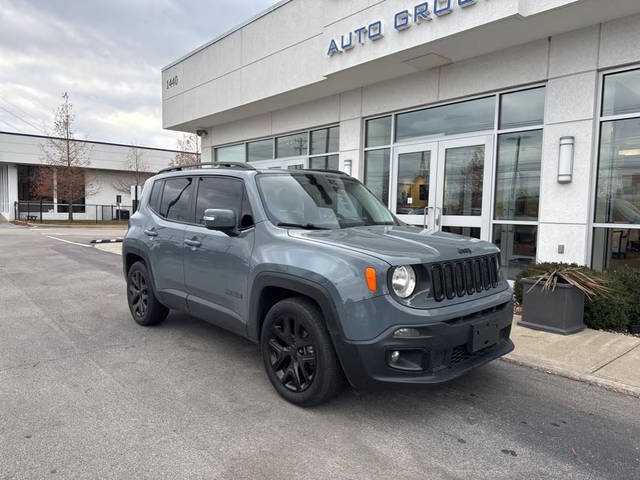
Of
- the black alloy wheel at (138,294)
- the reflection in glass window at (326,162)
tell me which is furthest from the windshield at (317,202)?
the reflection in glass window at (326,162)

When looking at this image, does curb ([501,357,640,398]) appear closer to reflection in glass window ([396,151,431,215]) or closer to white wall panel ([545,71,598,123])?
white wall panel ([545,71,598,123])

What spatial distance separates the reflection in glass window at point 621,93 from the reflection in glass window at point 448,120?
179 centimetres

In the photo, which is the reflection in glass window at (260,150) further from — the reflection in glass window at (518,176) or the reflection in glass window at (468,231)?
the reflection in glass window at (518,176)

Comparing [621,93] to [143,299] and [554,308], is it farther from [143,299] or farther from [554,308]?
[143,299]

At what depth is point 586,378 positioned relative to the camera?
13.7ft

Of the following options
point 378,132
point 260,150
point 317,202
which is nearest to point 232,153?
point 260,150

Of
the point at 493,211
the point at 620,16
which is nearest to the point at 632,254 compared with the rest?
the point at 493,211

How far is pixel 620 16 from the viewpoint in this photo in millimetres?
6488

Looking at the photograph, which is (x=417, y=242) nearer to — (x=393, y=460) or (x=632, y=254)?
(x=393, y=460)

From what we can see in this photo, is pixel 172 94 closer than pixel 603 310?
No

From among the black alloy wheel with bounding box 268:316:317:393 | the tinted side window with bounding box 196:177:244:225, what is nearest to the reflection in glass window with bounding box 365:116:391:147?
the tinted side window with bounding box 196:177:244:225

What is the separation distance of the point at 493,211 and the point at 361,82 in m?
4.03

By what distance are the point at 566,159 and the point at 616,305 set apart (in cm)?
249

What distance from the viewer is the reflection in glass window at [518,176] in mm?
7699
